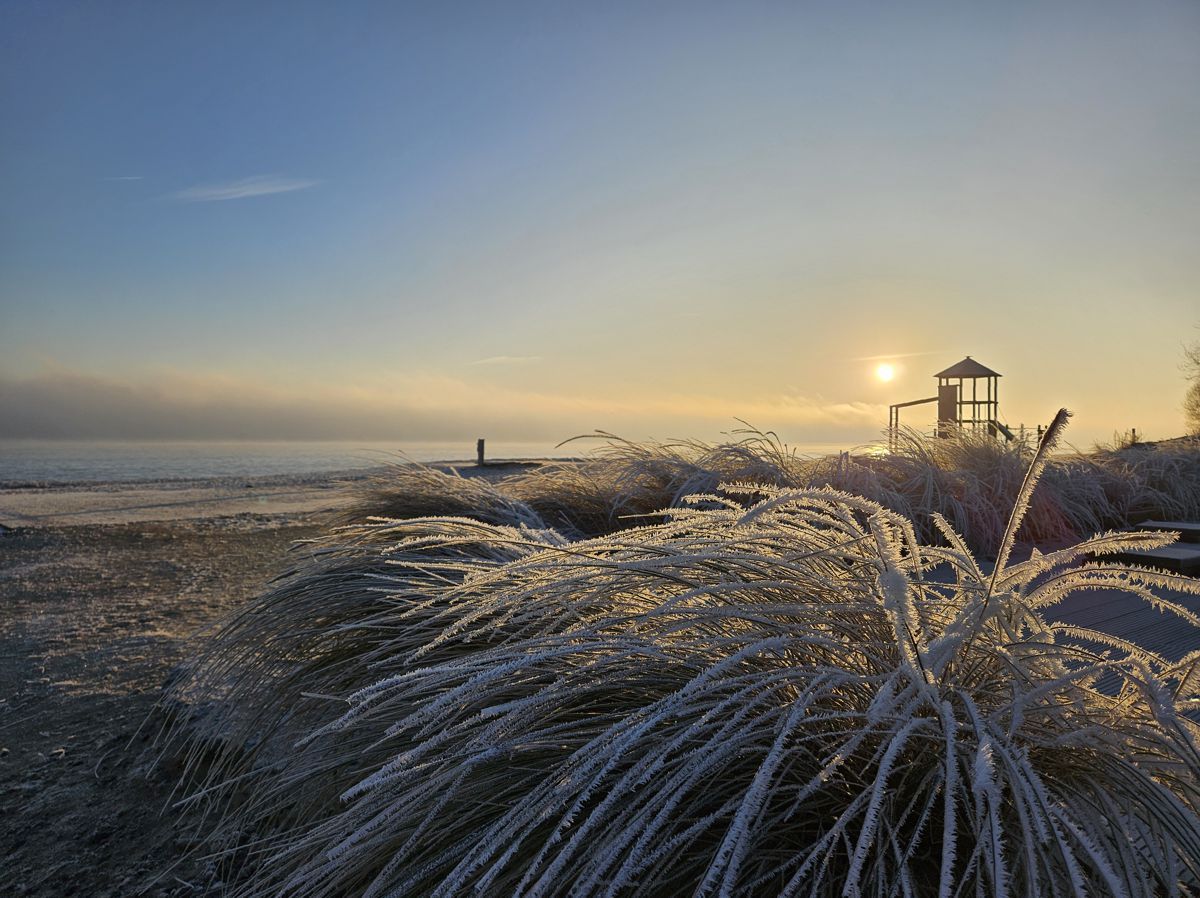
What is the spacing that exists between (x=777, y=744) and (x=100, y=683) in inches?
110

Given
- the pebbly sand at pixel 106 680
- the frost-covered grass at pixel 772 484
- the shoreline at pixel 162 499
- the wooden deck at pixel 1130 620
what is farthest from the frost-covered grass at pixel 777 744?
the shoreline at pixel 162 499

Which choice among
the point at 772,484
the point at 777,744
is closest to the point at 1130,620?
the point at 772,484

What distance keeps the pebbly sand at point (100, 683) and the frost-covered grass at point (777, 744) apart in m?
0.63

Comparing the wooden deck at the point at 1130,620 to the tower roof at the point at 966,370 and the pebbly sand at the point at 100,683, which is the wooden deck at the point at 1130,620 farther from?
the tower roof at the point at 966,370

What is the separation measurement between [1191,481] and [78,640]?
6.65 metres

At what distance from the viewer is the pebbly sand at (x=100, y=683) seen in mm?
1533

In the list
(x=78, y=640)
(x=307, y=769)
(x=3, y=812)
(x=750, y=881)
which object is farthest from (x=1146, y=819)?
(x=78, y=640)

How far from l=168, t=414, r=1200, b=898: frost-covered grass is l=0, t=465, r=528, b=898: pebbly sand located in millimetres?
631

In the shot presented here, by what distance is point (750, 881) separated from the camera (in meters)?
0.78

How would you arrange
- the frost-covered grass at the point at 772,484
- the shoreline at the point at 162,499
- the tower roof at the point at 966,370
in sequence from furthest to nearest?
the tower roof at the point at 966,370
the shoreline at the point at 162,499
the frost-covered grass at the point at 772,484

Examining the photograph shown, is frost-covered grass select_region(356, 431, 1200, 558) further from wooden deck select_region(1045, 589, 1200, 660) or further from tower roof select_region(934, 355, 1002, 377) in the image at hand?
tower roof select_region(934, 355, 1002, 377)

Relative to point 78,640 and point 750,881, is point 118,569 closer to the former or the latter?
point 78,640

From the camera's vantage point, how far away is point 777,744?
0.68 metres

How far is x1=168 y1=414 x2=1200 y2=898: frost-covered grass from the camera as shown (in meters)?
0.71
